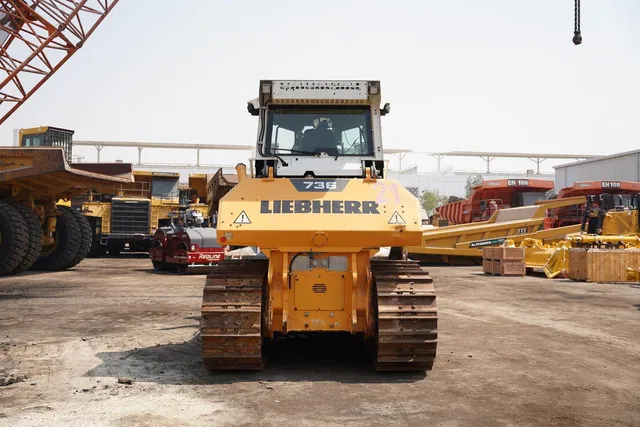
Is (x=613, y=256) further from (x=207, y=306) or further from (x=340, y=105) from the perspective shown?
(x=207, y=306)

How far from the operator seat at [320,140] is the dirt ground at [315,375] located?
89.9 inches

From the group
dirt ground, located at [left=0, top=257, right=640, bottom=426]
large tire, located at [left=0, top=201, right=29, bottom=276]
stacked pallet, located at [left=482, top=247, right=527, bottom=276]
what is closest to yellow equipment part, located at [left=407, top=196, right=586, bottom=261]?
stacked pallet, located at [left=482, top=247, right=527, bottom=276]

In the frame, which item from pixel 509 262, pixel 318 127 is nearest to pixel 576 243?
pixel 509 262

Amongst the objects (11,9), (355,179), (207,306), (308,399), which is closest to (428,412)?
(308,399)

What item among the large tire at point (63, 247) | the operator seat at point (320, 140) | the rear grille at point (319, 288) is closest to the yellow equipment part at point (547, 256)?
the operator seat at point (320, 140)

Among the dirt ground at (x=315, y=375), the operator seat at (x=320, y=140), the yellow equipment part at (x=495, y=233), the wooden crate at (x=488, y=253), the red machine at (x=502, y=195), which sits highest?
the red machine at (x=502, y=195)

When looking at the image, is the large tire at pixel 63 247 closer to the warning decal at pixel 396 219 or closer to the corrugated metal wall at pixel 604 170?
the warning decal at pixel 396 219

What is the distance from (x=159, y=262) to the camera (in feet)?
62.2

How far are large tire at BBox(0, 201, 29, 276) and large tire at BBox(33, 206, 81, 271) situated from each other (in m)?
2.71

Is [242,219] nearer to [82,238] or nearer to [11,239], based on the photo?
[11,239]

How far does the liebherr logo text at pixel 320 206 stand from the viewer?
617cm

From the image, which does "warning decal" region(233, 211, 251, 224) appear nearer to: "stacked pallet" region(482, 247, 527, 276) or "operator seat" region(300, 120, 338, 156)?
"operator seat" region(300, 120, 338, 156)

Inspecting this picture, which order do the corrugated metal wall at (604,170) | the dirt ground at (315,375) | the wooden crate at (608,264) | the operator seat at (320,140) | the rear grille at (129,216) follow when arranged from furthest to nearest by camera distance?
the corrugated metal wall at (604,170) → the rear grille at (129,216) → the wooden crate at (608,264) → the operator seat at (320,140) → the dirt ground at (315,375)

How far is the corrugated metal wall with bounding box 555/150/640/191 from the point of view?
34375 millimetres
